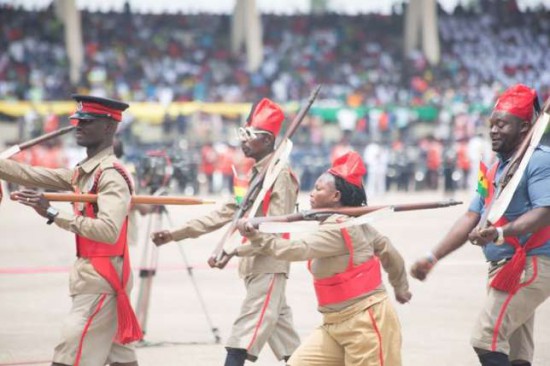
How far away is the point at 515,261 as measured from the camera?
21.1 feet

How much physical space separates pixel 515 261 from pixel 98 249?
2.16 meters

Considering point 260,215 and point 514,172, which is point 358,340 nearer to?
point 514,172

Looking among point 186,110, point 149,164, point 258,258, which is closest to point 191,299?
point 149,164

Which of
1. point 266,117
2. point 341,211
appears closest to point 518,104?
point 341,211

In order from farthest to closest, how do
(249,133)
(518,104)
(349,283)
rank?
(249,133) < (518,104) < (349,283)

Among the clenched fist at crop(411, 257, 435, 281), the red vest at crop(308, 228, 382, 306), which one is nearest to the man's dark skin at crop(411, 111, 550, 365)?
the clenched fist at crop(411, 257, 435, 281)

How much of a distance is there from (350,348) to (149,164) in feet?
13.7

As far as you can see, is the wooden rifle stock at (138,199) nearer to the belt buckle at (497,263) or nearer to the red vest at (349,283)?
the red vest at (349,283)

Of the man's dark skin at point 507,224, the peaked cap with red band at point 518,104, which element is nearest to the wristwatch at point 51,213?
the man's dark skin at point 507,224

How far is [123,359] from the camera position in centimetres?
669

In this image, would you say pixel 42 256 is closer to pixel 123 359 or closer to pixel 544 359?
pixel 544 359

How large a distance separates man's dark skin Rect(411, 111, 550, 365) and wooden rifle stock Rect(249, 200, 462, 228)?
33 centimetres

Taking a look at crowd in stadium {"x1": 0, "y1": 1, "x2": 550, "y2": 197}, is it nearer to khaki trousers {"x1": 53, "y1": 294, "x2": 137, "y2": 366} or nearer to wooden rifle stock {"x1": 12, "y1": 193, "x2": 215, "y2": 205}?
wooden rifle stock {"x1": 12, "y1": 193, "x2": 215, "y2": 205}

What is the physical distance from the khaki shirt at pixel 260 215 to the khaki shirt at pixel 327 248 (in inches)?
35.7
